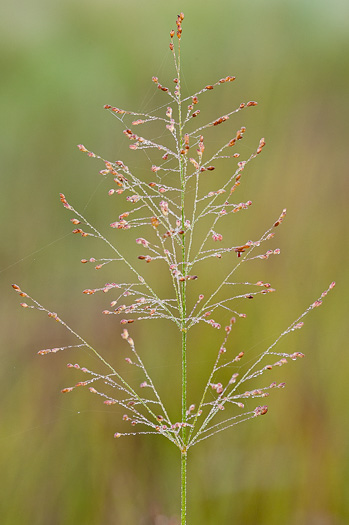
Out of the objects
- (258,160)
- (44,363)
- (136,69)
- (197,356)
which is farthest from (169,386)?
(136,69)

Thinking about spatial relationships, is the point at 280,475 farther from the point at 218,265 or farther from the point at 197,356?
the point at 218,265

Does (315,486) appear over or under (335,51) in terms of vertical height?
under

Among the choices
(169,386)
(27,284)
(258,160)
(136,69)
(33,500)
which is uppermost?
(136,69)

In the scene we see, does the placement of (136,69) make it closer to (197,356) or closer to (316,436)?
(197,356)

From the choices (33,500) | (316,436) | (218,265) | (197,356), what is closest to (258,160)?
(218,265)

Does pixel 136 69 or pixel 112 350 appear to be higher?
pixel 136 69
